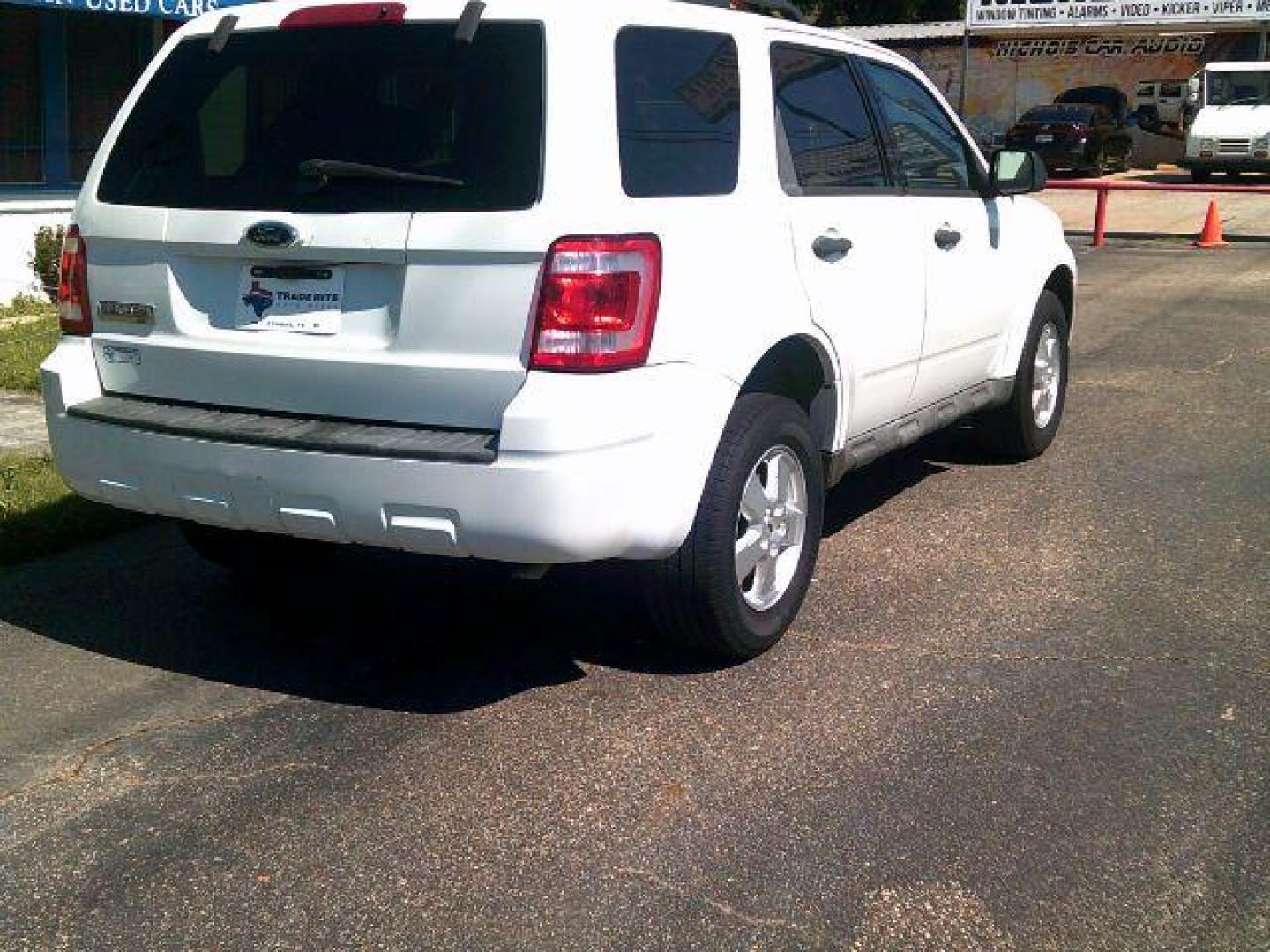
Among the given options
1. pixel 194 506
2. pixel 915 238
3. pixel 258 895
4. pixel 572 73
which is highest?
pixel 572 73

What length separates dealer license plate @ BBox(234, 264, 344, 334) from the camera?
4316 millimetres

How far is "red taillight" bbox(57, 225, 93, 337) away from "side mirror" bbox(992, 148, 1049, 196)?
148 inches

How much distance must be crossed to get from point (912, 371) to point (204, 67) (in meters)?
2.74

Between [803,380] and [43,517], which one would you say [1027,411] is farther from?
[43,517]

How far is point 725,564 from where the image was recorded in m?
4.51

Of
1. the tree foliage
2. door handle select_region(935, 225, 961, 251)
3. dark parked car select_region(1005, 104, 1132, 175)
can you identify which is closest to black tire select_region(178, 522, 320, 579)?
door handle select_region(935, 225, 961, 251)

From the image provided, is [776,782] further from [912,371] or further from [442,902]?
[912,371]

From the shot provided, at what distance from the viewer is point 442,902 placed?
3.41 metres

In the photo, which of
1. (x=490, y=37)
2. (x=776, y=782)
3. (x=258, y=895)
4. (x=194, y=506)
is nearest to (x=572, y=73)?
(x=490, y=37)

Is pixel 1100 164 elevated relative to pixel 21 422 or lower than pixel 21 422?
elevated

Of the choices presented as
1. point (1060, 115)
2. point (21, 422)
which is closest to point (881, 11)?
point (1060, 115)

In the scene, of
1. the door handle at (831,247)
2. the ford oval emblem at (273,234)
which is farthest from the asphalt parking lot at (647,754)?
the ford oval emblem at (273,234)

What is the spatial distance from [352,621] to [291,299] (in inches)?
52.7

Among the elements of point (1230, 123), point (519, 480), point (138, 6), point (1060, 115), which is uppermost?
point (1060, 115)
